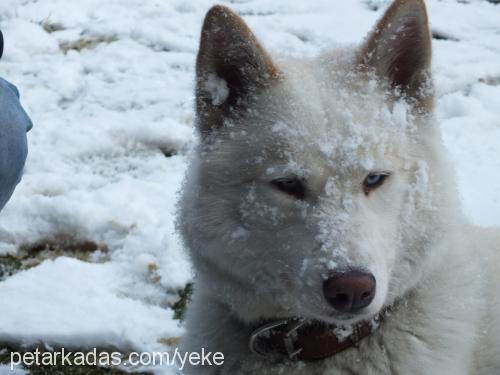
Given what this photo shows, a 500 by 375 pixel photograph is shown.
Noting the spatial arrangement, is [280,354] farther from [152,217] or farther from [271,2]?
[271,2]

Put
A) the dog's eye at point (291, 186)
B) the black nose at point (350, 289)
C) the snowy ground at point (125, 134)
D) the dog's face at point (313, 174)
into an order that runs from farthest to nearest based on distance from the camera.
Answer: the snowy ground at point (125, 134), the dog's eye at point (291, 186), the dog's face at point (313, 174), the black nose at point (350, 289)

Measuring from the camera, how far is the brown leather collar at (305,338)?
7.13 feet

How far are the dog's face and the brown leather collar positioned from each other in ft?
0.20

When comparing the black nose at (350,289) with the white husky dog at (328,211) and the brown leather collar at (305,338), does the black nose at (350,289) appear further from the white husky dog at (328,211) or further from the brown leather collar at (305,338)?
the brown leather collar at (305,338)

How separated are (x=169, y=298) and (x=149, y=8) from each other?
15.7 ft

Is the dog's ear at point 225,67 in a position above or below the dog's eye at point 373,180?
above

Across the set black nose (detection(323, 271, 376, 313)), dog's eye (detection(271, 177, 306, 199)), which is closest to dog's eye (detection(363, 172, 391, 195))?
dog's eye (detection(271, 177, 306, 199))

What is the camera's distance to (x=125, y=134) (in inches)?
202

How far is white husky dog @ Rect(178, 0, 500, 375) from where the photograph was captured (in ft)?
6.88

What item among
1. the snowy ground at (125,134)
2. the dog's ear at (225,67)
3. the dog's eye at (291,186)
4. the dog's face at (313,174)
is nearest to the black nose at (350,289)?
the dog's face at (313,174)

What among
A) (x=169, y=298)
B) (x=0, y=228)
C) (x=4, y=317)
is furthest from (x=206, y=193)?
(x=0, y=228)

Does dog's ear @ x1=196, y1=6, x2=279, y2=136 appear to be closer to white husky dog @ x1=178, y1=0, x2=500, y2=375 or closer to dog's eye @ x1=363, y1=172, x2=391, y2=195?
white husky dog @ x1=178, y1=0, x2=500, y2=375

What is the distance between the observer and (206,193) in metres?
2.30

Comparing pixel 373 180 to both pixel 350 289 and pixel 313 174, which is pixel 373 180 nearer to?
pixel 313 174
